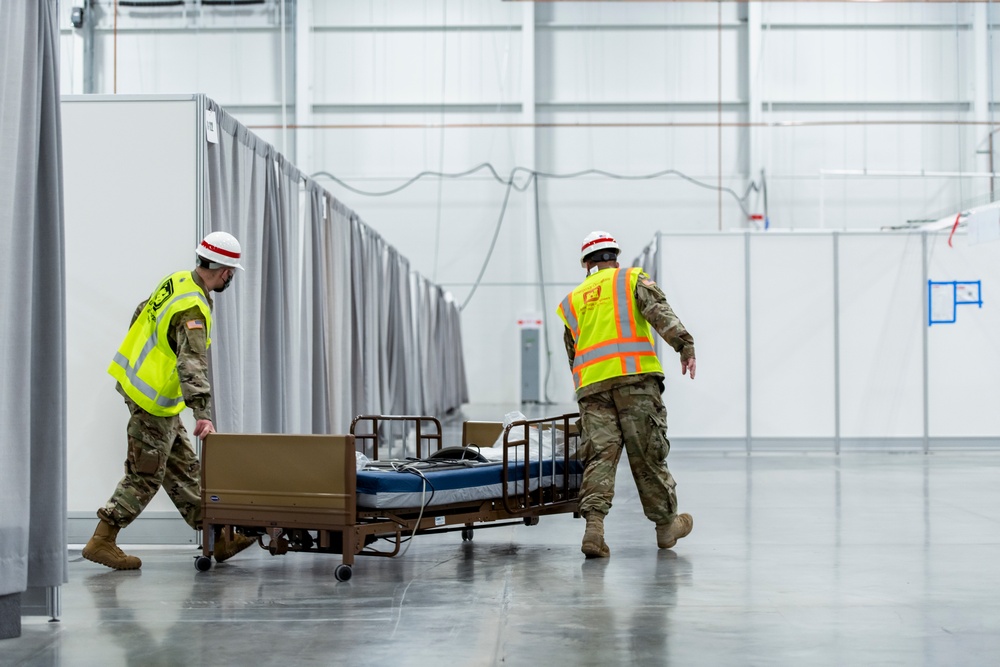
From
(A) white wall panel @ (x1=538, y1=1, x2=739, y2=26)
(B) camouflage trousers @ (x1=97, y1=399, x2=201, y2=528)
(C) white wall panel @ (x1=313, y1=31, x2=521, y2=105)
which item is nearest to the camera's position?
(B) camouflage trousers @ (x1=97, y1=399, x2=201, y2=528)

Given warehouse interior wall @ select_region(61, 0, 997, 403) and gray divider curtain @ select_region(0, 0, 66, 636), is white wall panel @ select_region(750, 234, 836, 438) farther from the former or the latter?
gray divider curtain @ select_region(0, 0, 66, 636)

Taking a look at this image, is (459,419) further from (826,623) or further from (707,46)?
(826,623)

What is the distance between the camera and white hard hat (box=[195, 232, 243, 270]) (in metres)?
5.88

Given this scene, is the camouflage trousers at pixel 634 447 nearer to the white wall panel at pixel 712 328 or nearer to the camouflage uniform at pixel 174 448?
the camouflage uniform at pixel 174 448

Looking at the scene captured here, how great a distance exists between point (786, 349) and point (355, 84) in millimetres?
13752

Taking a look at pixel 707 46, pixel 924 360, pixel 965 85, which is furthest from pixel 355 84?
pixel 924 360

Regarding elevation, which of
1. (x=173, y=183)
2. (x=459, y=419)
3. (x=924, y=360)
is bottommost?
(x=459, y=419)

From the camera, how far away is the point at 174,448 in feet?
20.3

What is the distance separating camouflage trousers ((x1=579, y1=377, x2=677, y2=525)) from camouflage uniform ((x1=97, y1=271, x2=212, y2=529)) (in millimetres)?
2255

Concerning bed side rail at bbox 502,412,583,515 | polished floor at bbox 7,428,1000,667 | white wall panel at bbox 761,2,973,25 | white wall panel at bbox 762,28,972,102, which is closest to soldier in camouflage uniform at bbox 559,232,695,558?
bed side rail at bbox 502,412,583,515

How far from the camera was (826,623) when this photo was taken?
4648 mm

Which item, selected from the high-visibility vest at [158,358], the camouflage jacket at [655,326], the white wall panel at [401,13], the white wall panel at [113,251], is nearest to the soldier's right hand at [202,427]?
the high-visibility vest at [158,358]

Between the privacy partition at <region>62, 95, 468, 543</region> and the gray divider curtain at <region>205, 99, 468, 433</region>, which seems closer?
the privacy partition at <region>62, 95, 468, 543</region>

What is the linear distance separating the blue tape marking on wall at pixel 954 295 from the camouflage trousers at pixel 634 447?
29.0 feet
